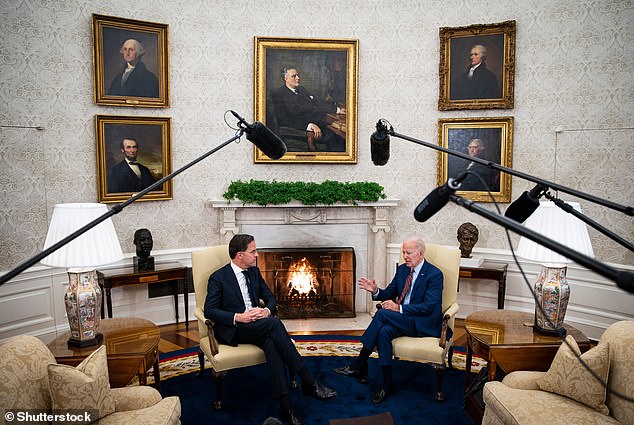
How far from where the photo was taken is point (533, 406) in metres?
3.05

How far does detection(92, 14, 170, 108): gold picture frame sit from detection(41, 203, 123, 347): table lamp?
9.28 ft

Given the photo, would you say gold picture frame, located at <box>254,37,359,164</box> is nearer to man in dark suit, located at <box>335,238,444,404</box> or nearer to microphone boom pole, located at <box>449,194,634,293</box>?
man in dark suit, located at <box>335,238,444,404</box>

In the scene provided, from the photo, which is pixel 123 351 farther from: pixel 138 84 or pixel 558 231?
pixel 138 84

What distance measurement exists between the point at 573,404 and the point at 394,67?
489cm

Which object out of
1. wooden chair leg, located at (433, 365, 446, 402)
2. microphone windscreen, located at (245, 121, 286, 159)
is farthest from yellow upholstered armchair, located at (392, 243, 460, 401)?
microphone windscreen, located at (245, 121, 286, 159)

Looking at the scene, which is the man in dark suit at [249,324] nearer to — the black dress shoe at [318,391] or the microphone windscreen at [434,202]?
the black dress shoe at [318,391]

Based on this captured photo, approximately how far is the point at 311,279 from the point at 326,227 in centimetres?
75

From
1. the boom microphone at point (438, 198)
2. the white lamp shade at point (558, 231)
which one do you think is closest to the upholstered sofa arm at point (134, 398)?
the boom microphone at point (438, 198)

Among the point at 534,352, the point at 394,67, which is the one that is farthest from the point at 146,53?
the point at 534,352

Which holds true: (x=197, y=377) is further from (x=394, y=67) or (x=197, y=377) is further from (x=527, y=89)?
(x=527, y=89)

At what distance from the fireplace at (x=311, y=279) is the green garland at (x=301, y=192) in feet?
2.38

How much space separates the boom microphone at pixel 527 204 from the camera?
2.31 meters

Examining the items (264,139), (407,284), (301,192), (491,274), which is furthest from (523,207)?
(301,192)

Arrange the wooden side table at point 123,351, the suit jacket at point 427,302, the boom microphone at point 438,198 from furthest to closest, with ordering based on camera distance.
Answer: the suit jacket at point 427,302 < the wooden side table at point 123,351 < the boom microphone at point 438,198
